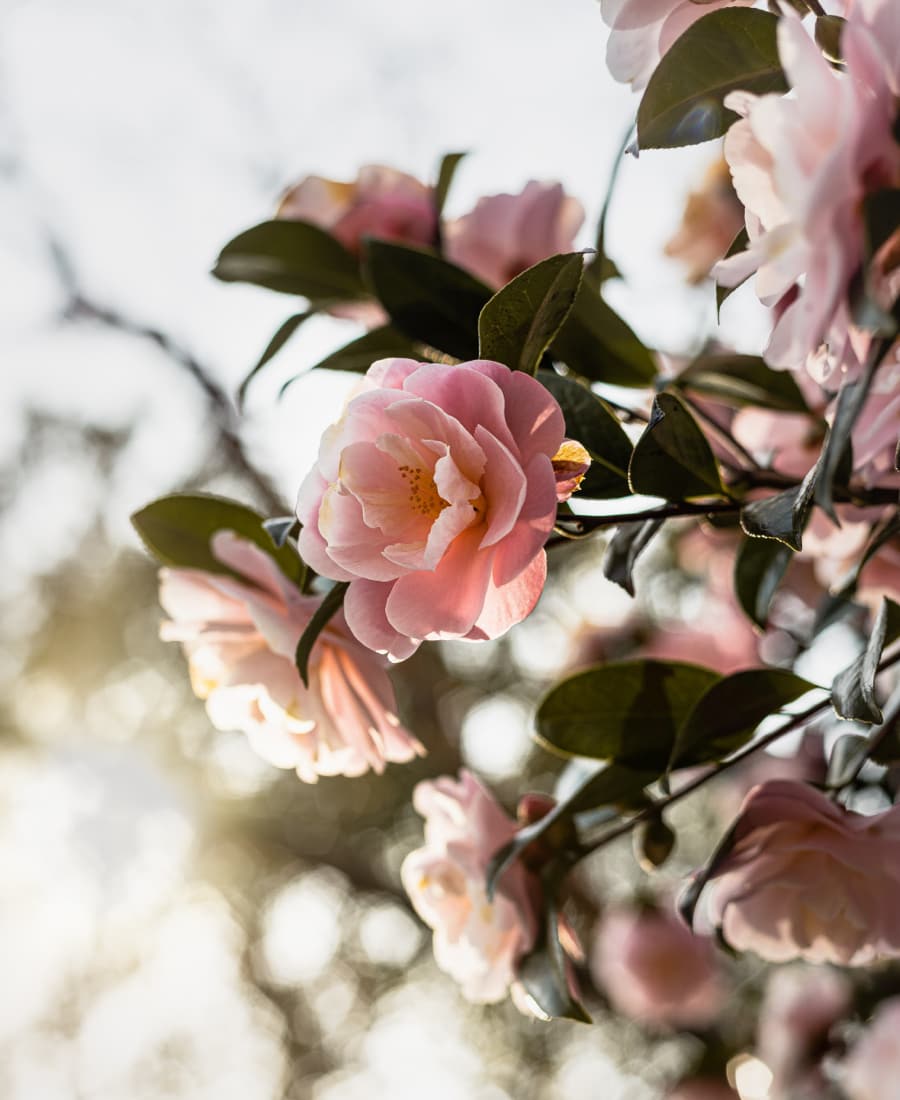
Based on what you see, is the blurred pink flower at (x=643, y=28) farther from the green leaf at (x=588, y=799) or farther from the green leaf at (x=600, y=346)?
the green leaf at (x=588, y=799)

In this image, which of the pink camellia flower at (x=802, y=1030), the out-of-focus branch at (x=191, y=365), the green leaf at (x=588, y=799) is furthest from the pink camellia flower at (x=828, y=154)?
the pink camellia flower at (x=802, y=1030)

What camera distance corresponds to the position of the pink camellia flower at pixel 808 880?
52cm

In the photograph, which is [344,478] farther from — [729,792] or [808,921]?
[729,792]

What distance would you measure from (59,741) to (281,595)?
2.36 meters

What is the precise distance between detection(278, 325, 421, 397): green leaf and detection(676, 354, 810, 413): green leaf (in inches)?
7.4

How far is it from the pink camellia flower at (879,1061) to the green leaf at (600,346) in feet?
3.04

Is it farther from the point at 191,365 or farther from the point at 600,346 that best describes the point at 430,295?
the point at 191,365

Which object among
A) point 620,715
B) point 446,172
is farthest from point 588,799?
point 446,172

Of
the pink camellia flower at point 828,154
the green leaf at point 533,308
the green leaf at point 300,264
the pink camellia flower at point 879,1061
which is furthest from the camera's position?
the pink camellia flower at point 879,1061

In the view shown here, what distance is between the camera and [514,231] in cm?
76

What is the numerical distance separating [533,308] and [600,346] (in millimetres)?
254

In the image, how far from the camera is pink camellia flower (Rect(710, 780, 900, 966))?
52 cm

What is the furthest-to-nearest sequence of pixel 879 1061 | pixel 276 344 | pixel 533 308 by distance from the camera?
pixel 879 1061, pixel 276 344, pixel 533 308

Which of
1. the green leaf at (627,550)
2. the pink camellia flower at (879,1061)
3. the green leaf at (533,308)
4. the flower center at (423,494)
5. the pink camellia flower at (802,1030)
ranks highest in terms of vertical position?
the green leaf at (533,308)
